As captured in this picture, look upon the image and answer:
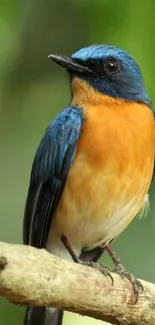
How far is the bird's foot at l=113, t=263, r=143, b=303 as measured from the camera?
5051mm

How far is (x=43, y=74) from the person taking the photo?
6.71 m

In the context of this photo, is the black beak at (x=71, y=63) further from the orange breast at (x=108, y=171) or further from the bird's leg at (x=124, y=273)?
the bird's leg at (x=124, y=273)

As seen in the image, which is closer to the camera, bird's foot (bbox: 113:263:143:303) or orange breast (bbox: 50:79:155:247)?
bird's foot (bbox: 113:263:143:303)

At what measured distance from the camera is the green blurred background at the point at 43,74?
518 cm

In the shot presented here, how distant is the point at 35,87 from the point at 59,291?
2.35 meters

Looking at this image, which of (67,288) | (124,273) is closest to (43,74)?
(124,273)

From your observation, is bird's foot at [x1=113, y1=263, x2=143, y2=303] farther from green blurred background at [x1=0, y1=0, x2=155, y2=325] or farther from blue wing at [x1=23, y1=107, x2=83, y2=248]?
blue wing at [x1=23, y1=107, x2=83, y2=248]

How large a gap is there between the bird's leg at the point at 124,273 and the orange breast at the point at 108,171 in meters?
0.16

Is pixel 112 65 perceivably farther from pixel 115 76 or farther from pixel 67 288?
pixel 67 288

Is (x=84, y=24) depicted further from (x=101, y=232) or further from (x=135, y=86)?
(x=101, y=232)

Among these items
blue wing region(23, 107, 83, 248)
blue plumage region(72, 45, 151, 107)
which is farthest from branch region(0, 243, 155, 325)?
blue plumage region(72, 45, 151, 107)

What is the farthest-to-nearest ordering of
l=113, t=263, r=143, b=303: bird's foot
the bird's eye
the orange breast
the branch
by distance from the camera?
the bird's eye → the orange breast → l=113, t=263, r=143, b=303: bird's foot → the branch

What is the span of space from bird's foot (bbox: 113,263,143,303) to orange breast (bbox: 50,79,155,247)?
0.30 m

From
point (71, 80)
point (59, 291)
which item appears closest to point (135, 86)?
point (71, 80)
